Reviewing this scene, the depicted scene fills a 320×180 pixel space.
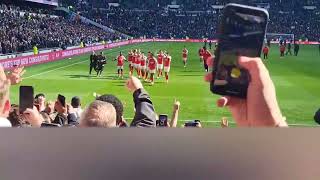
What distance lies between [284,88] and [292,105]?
0.44 ft

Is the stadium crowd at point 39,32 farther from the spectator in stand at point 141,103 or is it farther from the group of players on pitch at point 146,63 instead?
the spectator in stand at point 141,103

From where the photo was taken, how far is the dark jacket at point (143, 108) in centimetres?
229

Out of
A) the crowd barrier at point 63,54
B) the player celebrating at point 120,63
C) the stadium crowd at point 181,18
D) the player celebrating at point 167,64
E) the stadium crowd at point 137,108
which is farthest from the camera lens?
the player celebrating at point 167,64

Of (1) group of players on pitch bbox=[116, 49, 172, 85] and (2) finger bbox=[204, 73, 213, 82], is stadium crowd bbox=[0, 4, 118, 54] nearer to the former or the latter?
(1) group of players on pitch bbox=[116, 49, 172, 85]

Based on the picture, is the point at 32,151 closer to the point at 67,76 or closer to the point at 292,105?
the point at 67,76

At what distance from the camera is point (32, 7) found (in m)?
3.55

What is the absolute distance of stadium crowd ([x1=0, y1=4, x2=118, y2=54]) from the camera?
351cm

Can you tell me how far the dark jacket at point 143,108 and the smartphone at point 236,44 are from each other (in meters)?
0.33

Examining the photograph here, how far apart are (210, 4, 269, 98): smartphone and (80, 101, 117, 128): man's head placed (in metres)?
0.45

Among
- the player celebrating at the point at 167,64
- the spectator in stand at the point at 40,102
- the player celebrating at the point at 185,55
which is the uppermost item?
the player celebrating at the point at 185,55

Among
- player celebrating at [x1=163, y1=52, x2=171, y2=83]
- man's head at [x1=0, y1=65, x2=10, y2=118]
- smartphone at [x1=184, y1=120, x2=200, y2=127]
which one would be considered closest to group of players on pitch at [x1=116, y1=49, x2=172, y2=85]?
player celebrating at [x1=163, y1=52, x2=171, y2=83]

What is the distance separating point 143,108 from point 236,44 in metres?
0.51

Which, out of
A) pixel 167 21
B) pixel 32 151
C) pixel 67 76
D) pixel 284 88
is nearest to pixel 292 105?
pixel 284 88

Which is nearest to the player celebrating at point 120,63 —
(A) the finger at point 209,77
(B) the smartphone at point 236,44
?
(B) the smartphone at point 236,44
